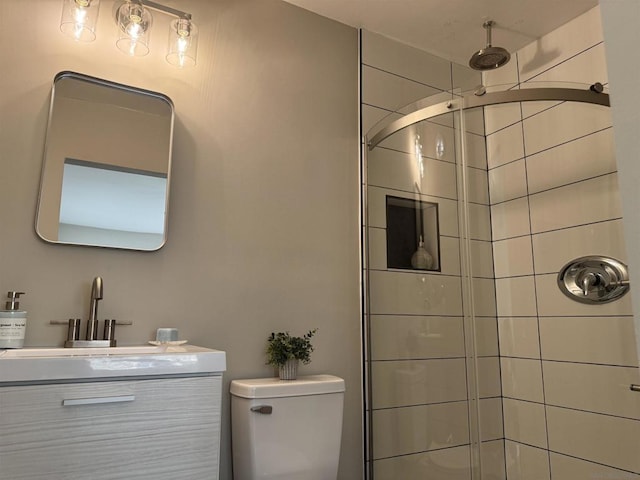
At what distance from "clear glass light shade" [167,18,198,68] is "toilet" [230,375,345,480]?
123 cm

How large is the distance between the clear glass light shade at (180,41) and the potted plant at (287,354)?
3.69ft

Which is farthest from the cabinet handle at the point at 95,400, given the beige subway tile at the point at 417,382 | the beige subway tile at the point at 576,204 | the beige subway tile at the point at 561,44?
the beige subway tile at the point at 561,44

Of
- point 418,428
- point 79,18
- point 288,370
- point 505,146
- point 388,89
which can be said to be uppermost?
point 388,89

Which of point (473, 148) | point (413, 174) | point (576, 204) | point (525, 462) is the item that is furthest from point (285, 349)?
point (576, 204)

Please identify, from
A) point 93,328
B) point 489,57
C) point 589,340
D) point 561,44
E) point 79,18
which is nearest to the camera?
point 93,328

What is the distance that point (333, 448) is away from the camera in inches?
66.2

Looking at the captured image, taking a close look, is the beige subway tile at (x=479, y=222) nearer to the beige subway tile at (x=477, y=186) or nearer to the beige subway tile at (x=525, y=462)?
the beige subway tile at (x=477, y=186)

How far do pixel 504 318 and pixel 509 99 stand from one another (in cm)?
87

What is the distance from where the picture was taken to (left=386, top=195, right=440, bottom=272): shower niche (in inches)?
73.1

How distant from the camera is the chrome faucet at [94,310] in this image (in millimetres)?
1487

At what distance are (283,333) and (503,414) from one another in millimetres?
882

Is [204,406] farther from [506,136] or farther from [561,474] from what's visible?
[506,136]

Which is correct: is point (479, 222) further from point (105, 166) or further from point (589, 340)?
point (105, 166)

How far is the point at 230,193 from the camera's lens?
6.09 ft
